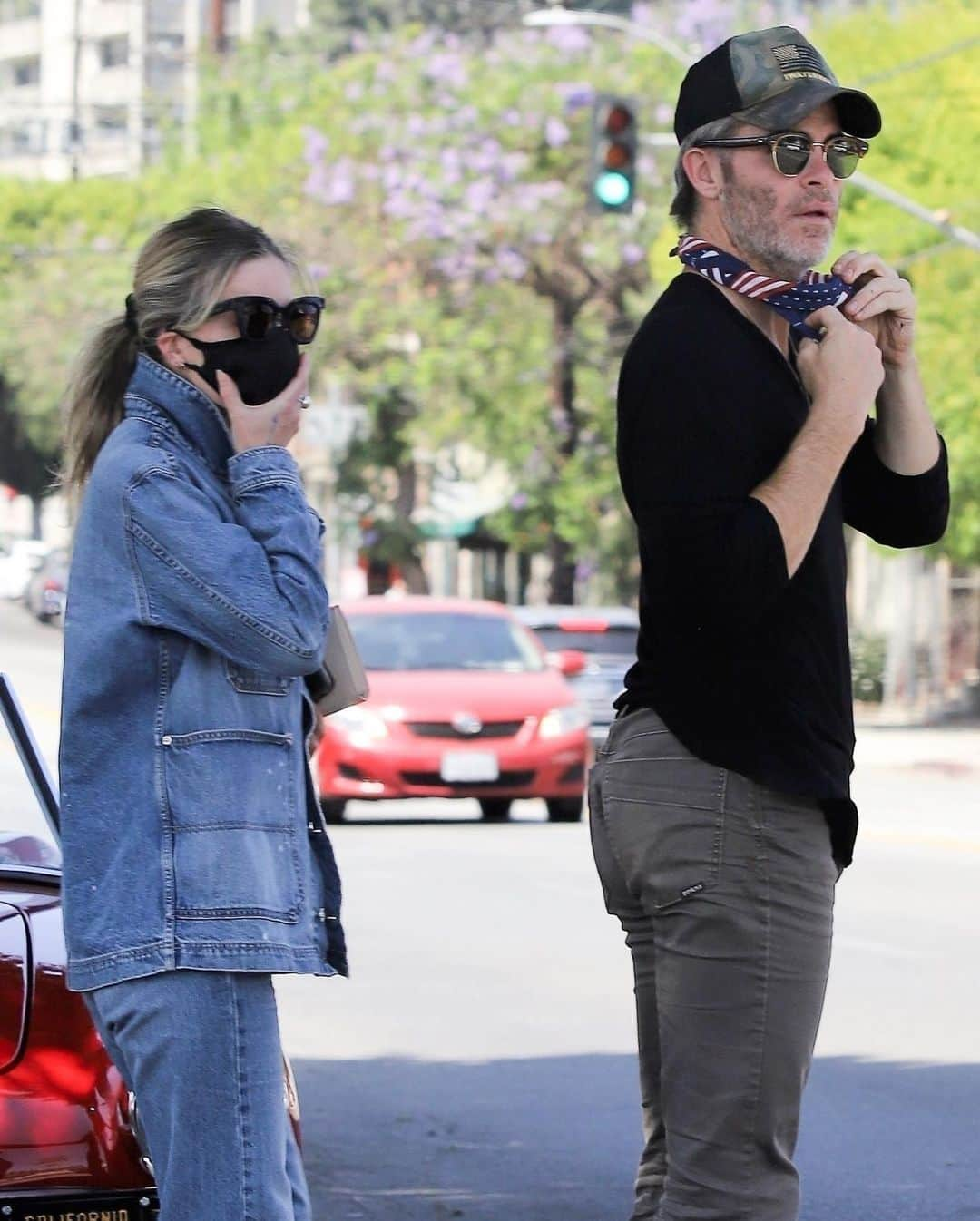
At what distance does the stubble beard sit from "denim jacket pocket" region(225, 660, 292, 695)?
844mm

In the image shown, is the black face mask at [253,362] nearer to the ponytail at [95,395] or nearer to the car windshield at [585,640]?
the ponytail at [95,395]

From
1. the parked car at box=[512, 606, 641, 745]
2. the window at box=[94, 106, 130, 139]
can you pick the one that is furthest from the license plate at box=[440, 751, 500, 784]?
the window at box=[94, 106, 130, 139]

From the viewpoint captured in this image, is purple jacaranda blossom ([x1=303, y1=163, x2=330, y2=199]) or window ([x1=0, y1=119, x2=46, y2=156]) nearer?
purple jacaranda blossom ([x1=303, y1=163, x2=330, y2=199])

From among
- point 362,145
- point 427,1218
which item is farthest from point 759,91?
point 362,145

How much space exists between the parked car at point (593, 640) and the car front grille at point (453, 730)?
17.0 ft

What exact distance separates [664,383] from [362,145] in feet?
111

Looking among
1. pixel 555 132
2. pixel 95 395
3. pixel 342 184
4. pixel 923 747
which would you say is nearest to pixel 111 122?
pixel 342 184

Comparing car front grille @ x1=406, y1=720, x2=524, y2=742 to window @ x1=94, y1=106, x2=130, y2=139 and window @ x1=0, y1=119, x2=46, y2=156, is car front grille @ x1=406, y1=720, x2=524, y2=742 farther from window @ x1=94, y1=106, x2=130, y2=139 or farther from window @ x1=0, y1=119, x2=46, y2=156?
window @ x1=0, y1=119, x2=46, y2=156

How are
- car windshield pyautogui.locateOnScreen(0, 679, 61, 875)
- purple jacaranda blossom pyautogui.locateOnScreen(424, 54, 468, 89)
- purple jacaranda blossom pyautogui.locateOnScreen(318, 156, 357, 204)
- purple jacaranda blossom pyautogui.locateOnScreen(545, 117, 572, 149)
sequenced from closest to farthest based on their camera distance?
car windshield pyautogui.locateOnScreen(0, 679, 61, 875) → purple jacaranda blossom pyautogui.locateOnScreen(545, 117, 572, 149) → purple jacaranda blossom pyautogui.locateOnScreen(424, 54, 468, 89) → purple jacaranda blossom pyautogui.locateOnScreen(318, 156, 357, 204)

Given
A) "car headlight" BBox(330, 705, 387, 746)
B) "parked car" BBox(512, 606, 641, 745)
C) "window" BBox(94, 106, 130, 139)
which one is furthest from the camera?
"window" BBox(94, 106, 130, 139)

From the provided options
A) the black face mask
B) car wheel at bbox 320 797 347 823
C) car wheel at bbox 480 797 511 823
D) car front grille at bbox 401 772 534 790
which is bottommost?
car wheel at bbox 480 797 511 823

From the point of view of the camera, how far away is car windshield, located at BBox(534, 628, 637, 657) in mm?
22234

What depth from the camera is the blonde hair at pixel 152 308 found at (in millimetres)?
3361

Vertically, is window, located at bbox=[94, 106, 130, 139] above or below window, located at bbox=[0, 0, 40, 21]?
below
